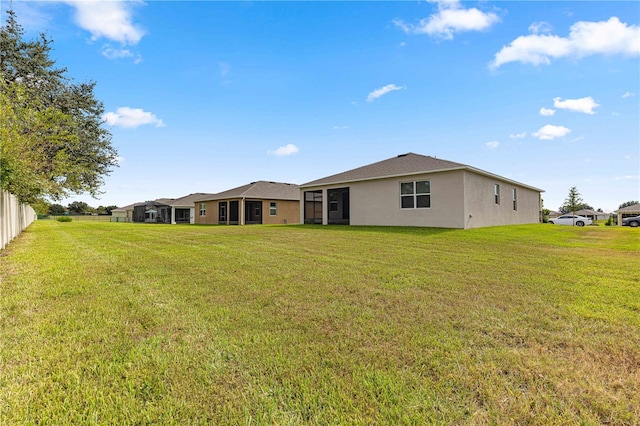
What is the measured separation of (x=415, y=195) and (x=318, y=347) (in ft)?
44.2

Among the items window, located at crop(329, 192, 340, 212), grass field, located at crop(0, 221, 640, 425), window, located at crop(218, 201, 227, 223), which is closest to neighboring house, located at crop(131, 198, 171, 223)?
window, located at crop(218, 201, 227, 223)

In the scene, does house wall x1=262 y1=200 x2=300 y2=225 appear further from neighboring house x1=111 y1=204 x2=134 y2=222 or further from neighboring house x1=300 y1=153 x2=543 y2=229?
neighboring house x1=111 y1=204 x2=134 y2=222

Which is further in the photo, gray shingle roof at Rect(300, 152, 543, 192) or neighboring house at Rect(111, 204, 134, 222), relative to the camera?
neighboring house at Rect(111, 204, 134, 222)

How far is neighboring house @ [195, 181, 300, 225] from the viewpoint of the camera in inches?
1001

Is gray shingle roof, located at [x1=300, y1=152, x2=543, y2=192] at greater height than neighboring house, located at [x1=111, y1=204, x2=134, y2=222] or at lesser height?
greater

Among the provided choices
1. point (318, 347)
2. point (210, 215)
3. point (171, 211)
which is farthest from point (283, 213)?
point (318, 347)

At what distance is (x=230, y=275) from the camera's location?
203 inches

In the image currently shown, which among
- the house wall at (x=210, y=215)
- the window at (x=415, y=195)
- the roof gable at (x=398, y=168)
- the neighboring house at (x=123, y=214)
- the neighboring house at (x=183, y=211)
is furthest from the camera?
the neighboring house at (x=123, y=214)

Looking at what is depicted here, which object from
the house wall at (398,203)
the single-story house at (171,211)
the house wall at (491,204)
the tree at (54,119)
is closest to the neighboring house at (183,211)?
the single-story house at (171,211)

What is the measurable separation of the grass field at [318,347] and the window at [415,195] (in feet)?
31.2

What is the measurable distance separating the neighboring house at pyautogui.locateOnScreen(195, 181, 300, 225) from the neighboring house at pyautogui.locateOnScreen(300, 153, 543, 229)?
688cm

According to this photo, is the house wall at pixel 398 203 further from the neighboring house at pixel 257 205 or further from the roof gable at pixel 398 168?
the neighboring house at pixel 257 205

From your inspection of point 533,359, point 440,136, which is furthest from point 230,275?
point 440,136

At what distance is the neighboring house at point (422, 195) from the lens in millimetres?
13664
